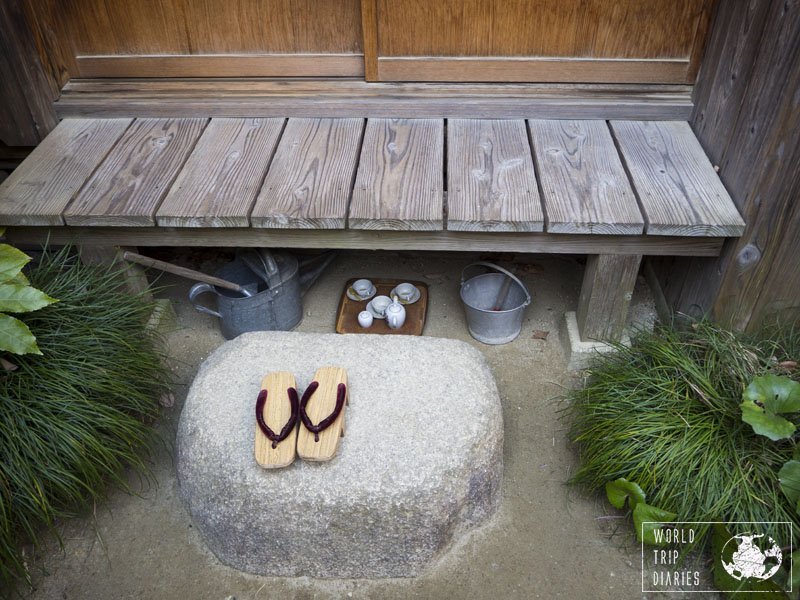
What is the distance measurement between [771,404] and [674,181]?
0.97 metres

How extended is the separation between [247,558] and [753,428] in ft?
5.67

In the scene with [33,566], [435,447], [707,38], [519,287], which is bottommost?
[33,566]

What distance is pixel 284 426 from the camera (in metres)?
2.17

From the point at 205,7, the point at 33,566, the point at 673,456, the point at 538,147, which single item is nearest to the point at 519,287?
the point at 538,147

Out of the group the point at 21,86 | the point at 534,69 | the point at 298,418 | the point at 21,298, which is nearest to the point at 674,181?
the point at 534,69

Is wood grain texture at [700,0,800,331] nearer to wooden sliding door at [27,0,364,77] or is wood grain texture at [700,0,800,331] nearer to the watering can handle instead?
wooden sliding door at [27,0,364,77]

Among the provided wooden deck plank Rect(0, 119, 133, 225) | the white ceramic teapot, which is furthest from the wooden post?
wooden deck plank Rect(0, 119, 133, 225)

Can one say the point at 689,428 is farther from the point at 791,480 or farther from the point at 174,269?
the point at 174,269

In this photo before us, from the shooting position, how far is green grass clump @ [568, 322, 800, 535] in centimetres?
214

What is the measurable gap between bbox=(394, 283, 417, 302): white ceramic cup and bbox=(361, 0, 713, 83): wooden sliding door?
98 centimetres

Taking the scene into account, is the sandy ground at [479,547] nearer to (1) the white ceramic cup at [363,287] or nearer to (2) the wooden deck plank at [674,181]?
(1) the white ceramic cup at [363,287]

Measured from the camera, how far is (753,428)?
2.08m

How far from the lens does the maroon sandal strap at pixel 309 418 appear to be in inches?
84.1

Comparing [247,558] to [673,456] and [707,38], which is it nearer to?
[673,456]
